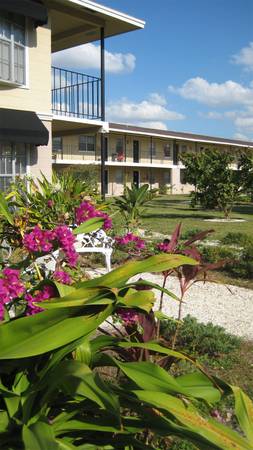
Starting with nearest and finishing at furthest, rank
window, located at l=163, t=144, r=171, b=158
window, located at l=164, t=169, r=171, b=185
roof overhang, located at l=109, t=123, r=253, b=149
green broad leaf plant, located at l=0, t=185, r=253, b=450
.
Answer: green broad leaf plant, located at l=0, t=185, r=253, b=450
roof overhang, located at l=109, t=123, r=253, b=149
window, located at l=163, t=144, r=171, b=158
window, located at l=164, t=169, r=171, b=185

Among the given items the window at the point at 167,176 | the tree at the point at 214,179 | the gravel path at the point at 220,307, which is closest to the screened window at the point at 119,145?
the window at the point at 167,176

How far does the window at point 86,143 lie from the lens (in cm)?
4012

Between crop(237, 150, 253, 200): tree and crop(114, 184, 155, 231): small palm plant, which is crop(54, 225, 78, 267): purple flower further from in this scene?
crop(237, 150, 253, 200): tree

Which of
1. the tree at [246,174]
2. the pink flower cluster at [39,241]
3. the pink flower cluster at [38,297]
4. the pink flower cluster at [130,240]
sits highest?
the tree at [246,174]

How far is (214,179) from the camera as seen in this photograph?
21062 mm

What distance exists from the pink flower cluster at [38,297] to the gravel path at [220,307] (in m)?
3.46

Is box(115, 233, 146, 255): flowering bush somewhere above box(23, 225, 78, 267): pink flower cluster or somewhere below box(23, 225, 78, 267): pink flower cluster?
below

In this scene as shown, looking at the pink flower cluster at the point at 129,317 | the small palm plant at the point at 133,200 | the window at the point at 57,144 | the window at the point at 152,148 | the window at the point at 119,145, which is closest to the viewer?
the pink flower cluster at the point at 129,317

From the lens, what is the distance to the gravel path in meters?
6.04

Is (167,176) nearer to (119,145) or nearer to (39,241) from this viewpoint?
(119,145)

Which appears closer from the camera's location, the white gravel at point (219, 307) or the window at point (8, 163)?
the white gravel at point (219, 307)

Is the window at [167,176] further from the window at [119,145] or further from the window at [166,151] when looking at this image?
the window at [119,145]

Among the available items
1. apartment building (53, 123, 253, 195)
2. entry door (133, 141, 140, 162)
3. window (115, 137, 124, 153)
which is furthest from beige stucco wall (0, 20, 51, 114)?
entry door (133, 141, 140, 162)

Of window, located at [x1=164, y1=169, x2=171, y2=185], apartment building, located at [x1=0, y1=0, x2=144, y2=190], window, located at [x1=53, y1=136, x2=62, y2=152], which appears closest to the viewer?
apartment building, located at [x1=0, y1=0, x2=144, y2=190]
